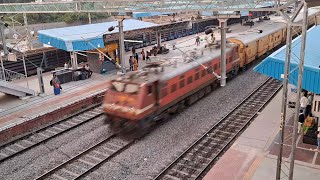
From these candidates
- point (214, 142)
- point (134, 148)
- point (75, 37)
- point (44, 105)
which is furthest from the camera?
point (75, 37)

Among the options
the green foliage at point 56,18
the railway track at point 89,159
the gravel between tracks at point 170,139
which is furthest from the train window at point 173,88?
the green foliage at point 56,18

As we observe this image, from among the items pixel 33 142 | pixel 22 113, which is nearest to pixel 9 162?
pixel 33 142

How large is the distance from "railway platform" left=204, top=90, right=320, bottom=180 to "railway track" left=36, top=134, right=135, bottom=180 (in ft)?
15.8

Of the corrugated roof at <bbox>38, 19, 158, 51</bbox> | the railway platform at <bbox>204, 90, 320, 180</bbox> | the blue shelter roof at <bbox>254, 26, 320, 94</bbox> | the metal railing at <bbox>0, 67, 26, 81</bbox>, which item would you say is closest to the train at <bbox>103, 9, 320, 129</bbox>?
the blue shelter roof at <bbox>254, 26, 320, 94</bbox>

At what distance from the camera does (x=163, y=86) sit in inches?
704

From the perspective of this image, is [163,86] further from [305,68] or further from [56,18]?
[56,18]

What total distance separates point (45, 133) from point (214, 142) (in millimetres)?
9297

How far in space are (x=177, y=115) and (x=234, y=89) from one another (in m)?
6.85

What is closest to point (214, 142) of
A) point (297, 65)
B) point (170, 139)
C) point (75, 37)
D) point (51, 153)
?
point (170, 139)

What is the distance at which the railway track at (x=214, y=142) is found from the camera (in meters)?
14.4

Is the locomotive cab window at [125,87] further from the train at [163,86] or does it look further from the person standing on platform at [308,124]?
the person standing on platform at [308,124]

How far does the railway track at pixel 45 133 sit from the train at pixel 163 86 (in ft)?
11.8

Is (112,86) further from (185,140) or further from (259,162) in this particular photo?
(259,162)

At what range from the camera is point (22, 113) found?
21.1 meters
